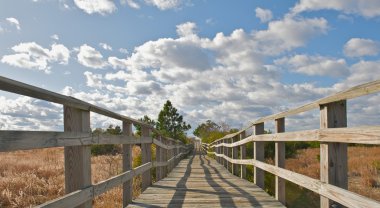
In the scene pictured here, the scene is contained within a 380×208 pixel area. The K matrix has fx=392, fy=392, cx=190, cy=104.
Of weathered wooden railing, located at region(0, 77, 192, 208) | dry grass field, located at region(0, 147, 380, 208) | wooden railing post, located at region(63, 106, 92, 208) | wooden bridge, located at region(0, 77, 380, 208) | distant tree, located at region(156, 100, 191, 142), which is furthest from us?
distant tree, located at region(156, 100, 191, 142)

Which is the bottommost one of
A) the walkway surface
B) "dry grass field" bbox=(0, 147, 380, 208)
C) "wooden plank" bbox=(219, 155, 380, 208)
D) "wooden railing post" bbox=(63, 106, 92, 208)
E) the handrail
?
"dry grass field" bbox=(0, 147, 380, 208)

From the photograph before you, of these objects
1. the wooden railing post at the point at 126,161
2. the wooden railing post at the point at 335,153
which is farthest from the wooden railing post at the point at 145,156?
the wooden railing post at the point at 335,153

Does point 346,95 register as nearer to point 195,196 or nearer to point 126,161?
point 126,161

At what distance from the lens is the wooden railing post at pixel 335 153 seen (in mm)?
3732

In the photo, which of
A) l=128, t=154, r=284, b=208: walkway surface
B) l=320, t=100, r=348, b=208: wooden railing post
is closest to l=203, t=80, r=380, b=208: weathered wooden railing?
l=320, t=100, r=348, b=208: wooden railing post

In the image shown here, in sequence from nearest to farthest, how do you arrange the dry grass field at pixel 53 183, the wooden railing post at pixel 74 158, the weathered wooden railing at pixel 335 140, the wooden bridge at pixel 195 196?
the wooden bridge at pixel 195 196 → the weathered wooden railing at pixel 335 140 → the wooden railing post at pixel 74 158 → the dry grass field at pixel 53 183

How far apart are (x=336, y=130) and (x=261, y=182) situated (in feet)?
14.3

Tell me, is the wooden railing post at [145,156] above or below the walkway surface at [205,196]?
above

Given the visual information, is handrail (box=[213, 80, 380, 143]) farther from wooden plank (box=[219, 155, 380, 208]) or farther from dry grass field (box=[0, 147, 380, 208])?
dry grass field (box=[0, 147, 380, 208])

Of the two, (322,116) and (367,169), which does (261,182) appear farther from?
(367,169)

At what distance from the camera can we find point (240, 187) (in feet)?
24.5

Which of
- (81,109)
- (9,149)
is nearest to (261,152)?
(81,109)

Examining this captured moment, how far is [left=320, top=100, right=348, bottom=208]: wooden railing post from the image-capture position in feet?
12.2

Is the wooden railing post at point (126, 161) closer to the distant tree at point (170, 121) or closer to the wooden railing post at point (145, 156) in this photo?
the wooden railing post at point (145, 156)
